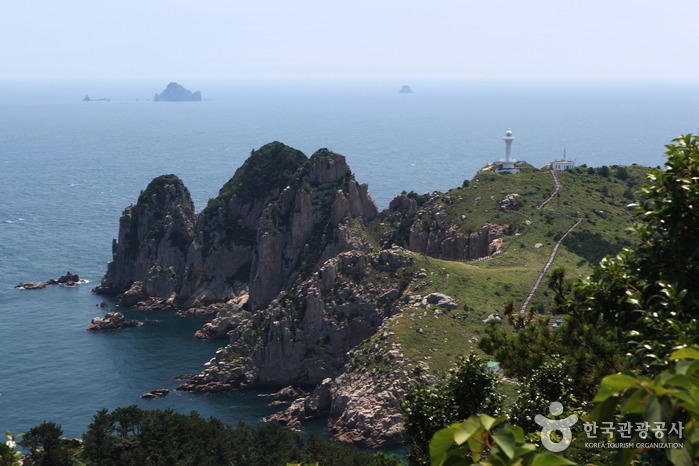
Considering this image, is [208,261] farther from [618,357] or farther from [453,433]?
[453,433]

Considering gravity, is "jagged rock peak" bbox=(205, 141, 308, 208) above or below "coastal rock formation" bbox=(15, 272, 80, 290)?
above

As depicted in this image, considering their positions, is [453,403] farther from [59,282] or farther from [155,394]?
[59,282]

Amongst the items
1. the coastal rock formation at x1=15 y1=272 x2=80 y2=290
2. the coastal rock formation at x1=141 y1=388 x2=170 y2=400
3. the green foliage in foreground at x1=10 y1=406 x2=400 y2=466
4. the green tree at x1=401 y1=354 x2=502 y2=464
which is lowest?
the coastal rock formation at x1=141 y1=388 x2=170 y2=400

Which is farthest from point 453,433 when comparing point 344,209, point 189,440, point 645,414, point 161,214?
point 161,214

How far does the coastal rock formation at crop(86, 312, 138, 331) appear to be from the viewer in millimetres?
117750

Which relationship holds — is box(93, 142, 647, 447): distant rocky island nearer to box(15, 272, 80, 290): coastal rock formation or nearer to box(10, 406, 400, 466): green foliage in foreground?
box(15, 272, 80, 290): coastal rock formation

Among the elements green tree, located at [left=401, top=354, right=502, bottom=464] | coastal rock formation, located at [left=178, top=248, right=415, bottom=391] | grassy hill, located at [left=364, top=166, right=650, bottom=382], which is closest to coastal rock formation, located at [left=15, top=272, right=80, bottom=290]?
coastal rock formation, located at [left=178, top=248, right=415, bottom=391]

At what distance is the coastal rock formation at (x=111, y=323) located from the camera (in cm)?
11775

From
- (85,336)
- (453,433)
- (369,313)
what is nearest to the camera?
(453,433)

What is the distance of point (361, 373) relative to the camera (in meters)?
79.1

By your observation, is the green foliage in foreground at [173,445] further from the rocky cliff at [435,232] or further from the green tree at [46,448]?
the rocky cliff at [435,232]

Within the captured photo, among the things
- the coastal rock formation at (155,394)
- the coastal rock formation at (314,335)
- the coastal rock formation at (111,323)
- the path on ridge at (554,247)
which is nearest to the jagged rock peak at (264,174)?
the coastal rock formation at (111,323)

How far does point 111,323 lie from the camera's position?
4660 inches

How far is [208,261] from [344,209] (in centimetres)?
3047
